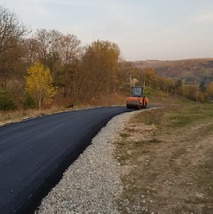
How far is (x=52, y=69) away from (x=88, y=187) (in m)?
49.8

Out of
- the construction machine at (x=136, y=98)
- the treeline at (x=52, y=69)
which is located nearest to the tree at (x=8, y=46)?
the treeline at (x=52, y=69)

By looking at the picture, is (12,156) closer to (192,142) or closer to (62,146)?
(62,146)

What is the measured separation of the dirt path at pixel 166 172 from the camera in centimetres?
848

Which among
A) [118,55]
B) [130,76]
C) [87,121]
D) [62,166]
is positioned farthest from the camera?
[130,76]

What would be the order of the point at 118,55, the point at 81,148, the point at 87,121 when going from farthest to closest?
the point at 118,55 → the point at 87,121 → the point at 81,148

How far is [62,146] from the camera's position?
15.1 metres

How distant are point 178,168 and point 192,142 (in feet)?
19.1

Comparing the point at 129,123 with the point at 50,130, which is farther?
the point at 129,123

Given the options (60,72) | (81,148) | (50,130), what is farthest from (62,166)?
(60,72)

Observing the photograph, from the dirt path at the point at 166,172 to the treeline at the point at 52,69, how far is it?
69.9 feet

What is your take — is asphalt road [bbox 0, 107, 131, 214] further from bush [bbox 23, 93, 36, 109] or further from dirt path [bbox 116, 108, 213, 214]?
bush [bbox 23, 93, 36, 109]

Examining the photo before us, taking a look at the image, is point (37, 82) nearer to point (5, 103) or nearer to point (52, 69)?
point (5, 103)

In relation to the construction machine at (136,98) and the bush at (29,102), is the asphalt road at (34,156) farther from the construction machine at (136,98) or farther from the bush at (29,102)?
the construction machine at (136,98)

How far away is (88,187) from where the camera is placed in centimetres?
972
